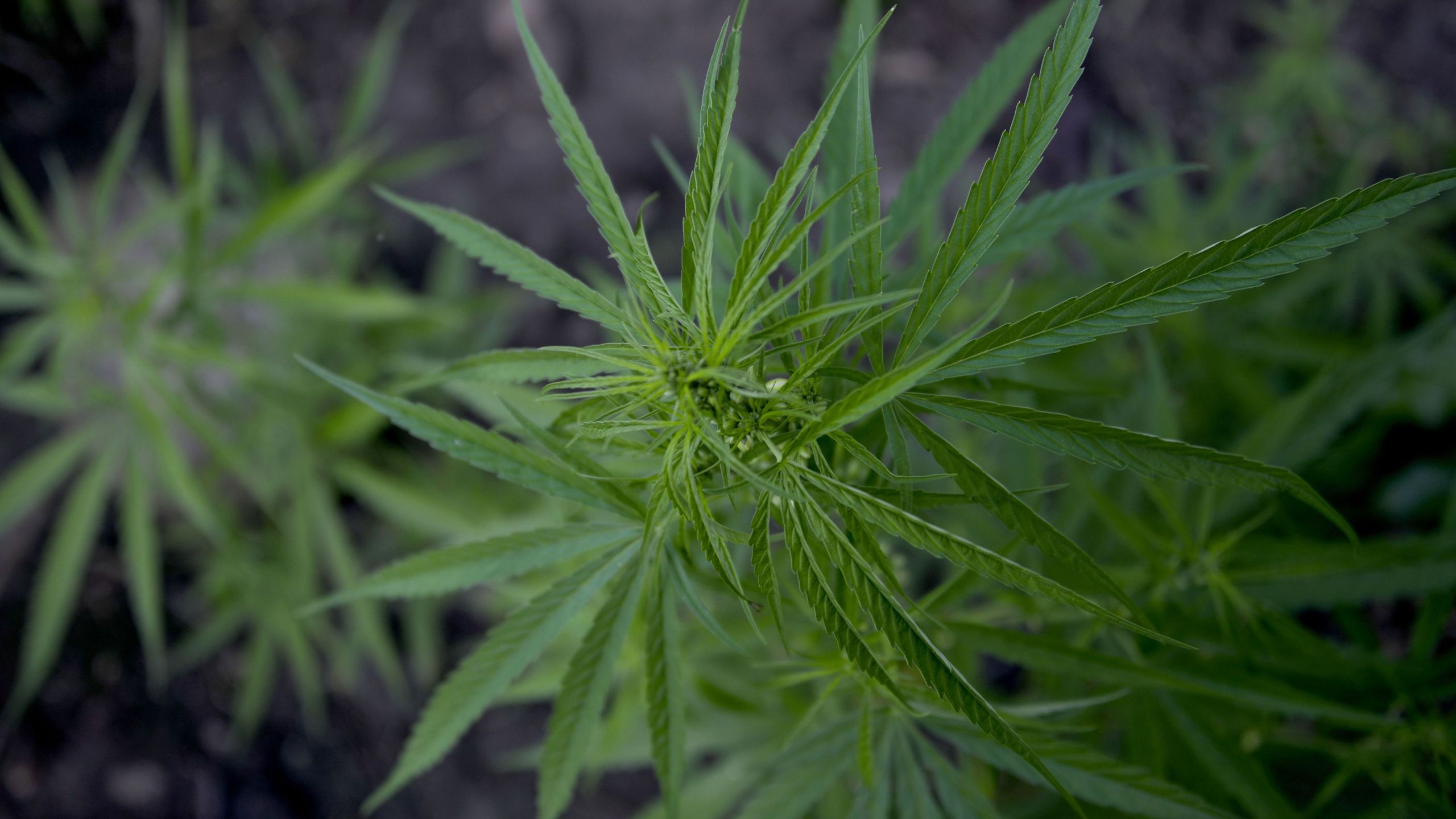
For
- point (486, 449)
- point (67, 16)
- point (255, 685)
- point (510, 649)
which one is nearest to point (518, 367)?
point (486, 449)

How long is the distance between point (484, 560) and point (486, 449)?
11 cm

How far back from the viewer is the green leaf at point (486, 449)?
0.66 m

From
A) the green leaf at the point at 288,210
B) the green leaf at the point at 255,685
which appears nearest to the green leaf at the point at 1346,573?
the green leaf at the point at 288,210

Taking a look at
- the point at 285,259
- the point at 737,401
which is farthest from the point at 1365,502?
the point at 285,259

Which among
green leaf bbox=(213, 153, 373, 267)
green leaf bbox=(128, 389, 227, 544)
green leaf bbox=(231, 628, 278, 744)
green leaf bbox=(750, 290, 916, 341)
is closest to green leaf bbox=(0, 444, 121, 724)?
green leaf bbox=(128, 389, 227, 544)

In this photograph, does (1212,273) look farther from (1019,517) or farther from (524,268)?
(524,268)

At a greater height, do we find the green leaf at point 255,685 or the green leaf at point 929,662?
the green leaf at point 929,662

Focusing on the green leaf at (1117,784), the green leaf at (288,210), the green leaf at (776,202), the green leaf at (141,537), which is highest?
the green leaf at (288,210)

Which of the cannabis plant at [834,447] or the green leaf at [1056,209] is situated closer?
the cannabis plant at [834,447]

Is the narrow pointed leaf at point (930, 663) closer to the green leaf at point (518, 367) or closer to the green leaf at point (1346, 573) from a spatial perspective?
the green leaf at point (518, 367)

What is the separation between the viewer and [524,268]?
662 mm

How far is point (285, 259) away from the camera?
84.1 inches

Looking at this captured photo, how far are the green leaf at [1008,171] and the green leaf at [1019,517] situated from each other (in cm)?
10

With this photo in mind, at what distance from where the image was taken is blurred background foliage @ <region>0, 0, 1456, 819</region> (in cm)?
104
